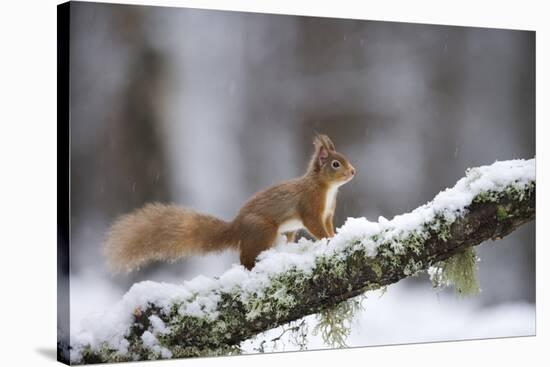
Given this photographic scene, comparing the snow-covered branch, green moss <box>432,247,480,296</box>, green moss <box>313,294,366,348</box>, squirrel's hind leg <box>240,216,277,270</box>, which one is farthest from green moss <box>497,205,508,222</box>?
squirrel's hind leg <box>240,216,277,270</box>

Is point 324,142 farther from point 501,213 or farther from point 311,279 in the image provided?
point 501,213

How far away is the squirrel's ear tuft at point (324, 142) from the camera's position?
19.0ft

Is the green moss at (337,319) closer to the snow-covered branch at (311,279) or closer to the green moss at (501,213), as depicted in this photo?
the snow-covered branch at (311,279)

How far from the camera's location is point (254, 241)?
5.42m

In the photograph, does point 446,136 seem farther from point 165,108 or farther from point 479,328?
point 165,108

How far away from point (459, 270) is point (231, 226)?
4.37ft

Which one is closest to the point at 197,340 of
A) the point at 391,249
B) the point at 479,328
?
the point at 391,249

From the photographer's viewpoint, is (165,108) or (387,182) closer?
(165,108)

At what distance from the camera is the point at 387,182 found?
19.8ft

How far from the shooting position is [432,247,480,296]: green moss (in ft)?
17.8

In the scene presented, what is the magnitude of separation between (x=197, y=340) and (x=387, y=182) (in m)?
1.63

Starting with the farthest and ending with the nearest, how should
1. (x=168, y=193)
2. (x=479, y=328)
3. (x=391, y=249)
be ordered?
(x=479, y=328)
(x=168, y=193)
(x=391, y=249)

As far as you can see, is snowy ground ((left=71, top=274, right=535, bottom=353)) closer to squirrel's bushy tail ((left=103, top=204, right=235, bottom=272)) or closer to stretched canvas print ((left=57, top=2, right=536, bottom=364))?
stretched canvas print ((left=57, top=2, right=536, bottom=364))

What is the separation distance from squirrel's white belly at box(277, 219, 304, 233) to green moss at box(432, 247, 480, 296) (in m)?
0.83
